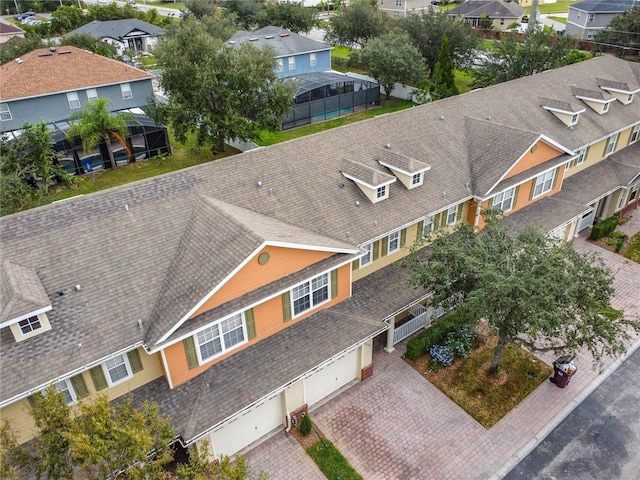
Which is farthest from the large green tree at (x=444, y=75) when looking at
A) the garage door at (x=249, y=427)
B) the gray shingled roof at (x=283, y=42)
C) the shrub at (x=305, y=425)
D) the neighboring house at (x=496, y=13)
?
the neighboring house at (x=496, y=13)

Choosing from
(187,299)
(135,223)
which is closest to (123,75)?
(135,223)

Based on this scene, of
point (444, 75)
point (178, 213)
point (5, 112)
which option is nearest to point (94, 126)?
point (5, 112)

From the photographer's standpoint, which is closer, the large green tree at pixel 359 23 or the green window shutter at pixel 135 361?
the green window shutter at pixel 135 361

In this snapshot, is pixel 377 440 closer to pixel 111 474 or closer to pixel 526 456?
pixel 526 456

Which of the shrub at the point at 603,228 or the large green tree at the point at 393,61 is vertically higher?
the large green tree at the point at 393,61

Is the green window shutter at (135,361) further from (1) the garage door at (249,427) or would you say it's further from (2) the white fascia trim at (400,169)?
(2) the white fascia trim at (400,169)

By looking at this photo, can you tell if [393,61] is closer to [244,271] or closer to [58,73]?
[58,73]
